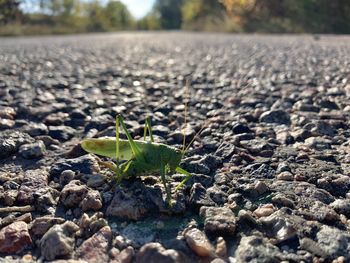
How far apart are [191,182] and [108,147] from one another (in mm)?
397

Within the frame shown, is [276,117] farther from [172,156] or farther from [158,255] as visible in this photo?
[158,255]

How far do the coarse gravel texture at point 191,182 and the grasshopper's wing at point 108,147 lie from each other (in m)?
0.10

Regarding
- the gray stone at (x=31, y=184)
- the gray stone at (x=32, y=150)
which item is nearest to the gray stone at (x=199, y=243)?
the gray stone at (x=31, y=184)

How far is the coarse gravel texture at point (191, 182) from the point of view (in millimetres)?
1263

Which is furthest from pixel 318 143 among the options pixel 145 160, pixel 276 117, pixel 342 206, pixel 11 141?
pixel 11 141

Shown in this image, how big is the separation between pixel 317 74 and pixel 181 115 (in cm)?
221

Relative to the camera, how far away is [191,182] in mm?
1762

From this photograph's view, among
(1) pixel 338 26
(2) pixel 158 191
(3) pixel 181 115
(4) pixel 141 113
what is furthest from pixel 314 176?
(1) pixel 338 26

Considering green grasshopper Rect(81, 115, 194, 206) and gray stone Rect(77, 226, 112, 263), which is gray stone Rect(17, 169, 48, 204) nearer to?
green grasshopper Rect(81, 115, 194, 206)

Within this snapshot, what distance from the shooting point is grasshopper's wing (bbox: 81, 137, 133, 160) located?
1789 mm

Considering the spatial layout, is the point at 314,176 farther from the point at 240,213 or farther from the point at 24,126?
the point at 24,126

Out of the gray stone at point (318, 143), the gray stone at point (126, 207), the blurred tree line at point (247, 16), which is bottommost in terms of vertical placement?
the gray stone at point (126, 207)

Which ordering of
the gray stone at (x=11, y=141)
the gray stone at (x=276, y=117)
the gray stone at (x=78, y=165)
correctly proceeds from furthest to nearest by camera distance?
1. the gray stone at (x=276, y=117)
2. the gray stone at (x=11, y=141)
3. the gray stone at (x=78, y=165)

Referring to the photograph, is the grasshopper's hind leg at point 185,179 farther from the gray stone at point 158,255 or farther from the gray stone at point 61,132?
the gray stone at point 61,132
